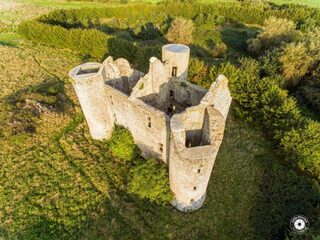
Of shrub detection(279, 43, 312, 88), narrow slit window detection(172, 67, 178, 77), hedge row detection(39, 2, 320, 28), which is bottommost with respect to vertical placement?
hedge row detection(39, 2, 320, 28)

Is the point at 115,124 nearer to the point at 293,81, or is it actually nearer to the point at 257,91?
the point at 257,91

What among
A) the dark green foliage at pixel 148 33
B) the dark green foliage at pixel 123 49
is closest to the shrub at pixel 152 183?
the dark green foliage at pixel 123 49

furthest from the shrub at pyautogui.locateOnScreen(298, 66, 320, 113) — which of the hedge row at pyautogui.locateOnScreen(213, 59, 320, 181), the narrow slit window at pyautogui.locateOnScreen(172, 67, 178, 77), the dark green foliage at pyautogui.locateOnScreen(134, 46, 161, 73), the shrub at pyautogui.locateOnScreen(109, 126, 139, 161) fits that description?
the shrub at pyautogui.locateOnScreen(109, 126, 139, 161)

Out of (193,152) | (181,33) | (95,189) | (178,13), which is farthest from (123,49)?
(178,13)

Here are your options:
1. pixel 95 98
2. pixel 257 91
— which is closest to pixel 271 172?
pixel 257 91

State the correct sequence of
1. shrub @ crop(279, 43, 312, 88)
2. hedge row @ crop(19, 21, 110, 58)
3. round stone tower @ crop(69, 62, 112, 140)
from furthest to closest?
1. hedge row @ crop(19, 21, 110, 58)
2. shrub @ crop(279, 43, 312, 88)
3. round stone tower @ crop(69, 62, 112, 140)
